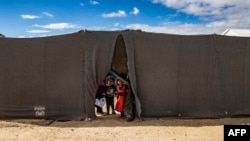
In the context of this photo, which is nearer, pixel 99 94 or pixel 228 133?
pixel 228 133

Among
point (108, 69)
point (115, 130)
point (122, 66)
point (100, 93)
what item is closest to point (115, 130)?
point (115, 130)

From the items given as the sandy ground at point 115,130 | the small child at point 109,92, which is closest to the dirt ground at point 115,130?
the sandy ground at point 115,130

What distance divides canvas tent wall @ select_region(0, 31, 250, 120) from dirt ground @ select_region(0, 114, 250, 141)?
35 centimetres

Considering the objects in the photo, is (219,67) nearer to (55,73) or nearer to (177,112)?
(177,112)

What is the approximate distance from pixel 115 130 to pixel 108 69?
5.80ft

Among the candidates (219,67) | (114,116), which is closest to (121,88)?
(114,116)

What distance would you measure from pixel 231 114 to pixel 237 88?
0.68 meters

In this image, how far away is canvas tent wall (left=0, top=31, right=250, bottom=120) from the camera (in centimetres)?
971

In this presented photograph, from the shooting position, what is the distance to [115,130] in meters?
8.52

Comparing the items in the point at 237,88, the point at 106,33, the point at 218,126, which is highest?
the point at 106,33

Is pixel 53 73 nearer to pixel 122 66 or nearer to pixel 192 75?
pixel 122 66

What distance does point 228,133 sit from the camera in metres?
5.39

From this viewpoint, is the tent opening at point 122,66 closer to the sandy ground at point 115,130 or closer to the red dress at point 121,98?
the red dress at point 121,98
